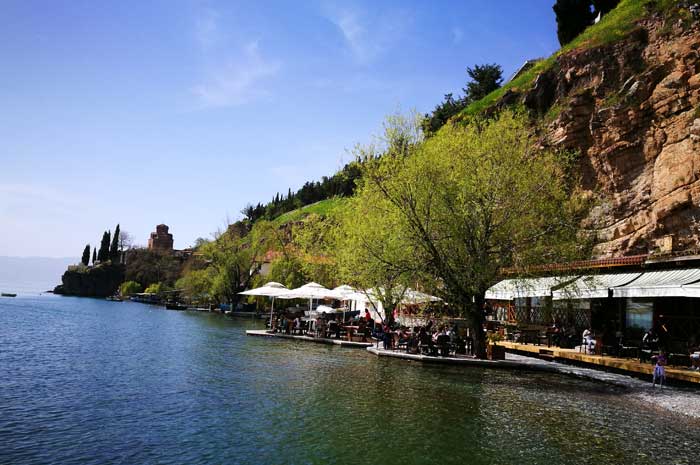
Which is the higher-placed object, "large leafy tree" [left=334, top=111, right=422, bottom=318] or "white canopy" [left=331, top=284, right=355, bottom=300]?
"large leafy tree" [left=334, top=111, right=422, bottom=318]

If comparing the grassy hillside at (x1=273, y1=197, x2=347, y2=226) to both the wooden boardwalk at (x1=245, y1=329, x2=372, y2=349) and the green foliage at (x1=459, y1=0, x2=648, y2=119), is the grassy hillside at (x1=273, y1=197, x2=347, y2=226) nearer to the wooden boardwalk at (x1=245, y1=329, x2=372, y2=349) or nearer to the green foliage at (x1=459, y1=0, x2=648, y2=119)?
the green foliage at (x1=459, y1=0, x2=648, y2=119)

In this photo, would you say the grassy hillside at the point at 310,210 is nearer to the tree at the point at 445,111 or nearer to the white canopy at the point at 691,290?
the tree at the point at 445,111

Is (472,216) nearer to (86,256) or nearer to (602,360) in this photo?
(602,360)

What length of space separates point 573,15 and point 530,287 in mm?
57182

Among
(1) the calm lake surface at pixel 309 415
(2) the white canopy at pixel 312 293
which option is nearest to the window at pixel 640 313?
(1) the calm lake surface at pixel 309 415

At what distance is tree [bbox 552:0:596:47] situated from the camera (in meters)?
67.7

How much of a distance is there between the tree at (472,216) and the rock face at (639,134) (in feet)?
41.1

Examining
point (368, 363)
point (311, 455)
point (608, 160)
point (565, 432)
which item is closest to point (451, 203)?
point (368, 363)

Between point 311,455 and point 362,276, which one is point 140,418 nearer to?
point 311,455

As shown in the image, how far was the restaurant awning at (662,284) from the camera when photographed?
1925 centimetres

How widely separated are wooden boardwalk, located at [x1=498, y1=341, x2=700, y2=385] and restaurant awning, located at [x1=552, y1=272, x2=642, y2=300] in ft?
8.51

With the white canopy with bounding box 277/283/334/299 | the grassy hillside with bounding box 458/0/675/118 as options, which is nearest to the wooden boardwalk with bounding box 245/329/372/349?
the white canopy with bounding box 277/283/334/299

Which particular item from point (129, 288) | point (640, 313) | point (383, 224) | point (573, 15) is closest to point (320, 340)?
point (383, 224)

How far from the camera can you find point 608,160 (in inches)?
1506
